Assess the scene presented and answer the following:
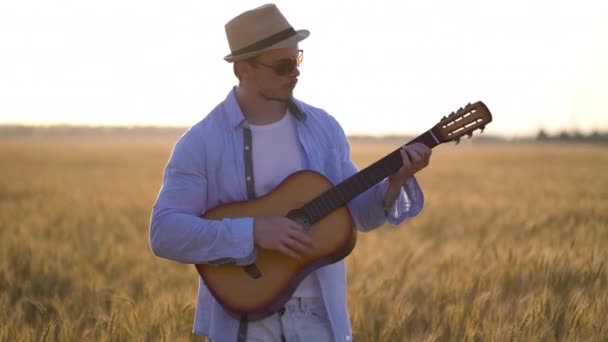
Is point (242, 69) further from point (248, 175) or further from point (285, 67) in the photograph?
point (248, 175)

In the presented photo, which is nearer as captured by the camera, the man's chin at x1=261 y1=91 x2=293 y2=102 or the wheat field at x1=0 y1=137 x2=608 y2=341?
the man's chin at x1=261 y1=91 x2=293 y2=102

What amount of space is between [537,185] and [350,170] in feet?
43.7

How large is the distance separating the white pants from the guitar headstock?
660 millimetres

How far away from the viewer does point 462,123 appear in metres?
2.76

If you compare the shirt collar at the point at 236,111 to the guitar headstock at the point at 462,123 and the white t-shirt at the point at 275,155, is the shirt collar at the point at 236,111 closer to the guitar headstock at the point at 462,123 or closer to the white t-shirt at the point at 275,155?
the white t-shirt at the point at 275,155

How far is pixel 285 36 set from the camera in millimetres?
2717

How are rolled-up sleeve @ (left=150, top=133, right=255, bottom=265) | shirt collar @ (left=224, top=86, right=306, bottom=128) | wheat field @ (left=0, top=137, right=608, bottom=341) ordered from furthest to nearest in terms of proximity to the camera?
wheat field @ (left=0, top=137, right=608, bottom=341) → shirt collar @ (left=224, top=86, right=306, bottom=128) → rolled-up sleeve @ (left=150, top=133, right=255, bottom=265)

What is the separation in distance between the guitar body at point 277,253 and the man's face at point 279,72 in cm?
27

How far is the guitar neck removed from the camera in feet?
9.02

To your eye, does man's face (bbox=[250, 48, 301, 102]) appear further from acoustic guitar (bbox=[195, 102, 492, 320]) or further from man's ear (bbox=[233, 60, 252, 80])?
acoustic guitar (bbox=[195, 102, 492, 320])

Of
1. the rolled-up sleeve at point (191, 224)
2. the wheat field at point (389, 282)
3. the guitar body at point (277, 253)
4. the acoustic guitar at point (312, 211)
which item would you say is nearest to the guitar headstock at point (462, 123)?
the acoustic guitar at point (312, 211)

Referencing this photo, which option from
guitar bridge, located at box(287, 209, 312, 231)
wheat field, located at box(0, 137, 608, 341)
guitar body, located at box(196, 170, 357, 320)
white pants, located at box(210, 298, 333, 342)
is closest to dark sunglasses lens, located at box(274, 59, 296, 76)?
guitar body, located at box(196, 170, 357, 320)

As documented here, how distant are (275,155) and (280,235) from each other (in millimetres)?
285

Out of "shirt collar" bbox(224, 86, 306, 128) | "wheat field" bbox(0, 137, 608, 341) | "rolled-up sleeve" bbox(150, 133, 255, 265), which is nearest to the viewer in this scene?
"rolled-up sleeve" bbox(150, 133, 255, 265)
